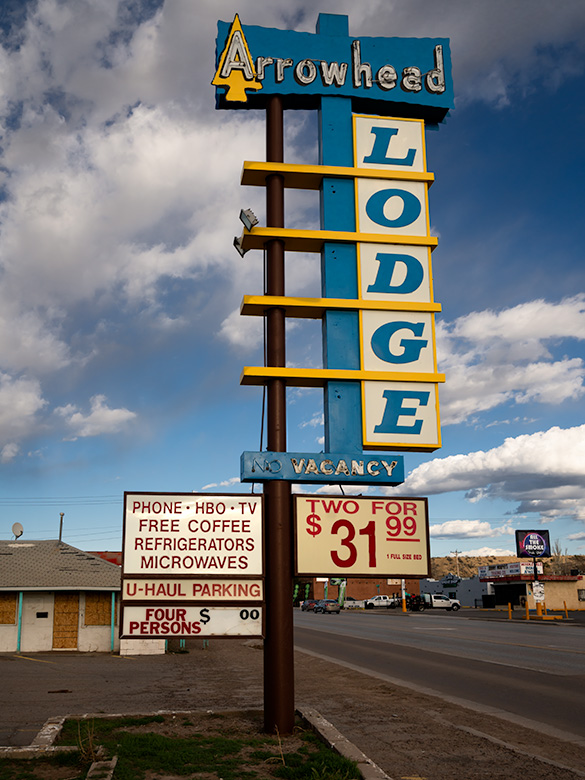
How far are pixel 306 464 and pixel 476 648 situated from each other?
818 inches

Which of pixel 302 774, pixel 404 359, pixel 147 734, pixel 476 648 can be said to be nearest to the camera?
pixel 302 774

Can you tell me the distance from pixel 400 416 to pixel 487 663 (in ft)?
47.6

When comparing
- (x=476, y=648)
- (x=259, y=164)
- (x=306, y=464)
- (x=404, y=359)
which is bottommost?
(x=476, y=648)

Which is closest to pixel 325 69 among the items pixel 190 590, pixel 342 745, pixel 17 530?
pixel 190 590

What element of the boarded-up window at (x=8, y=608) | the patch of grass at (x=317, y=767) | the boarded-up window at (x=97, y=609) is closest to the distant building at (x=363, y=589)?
the boarded-up window at (x=97, y=609)

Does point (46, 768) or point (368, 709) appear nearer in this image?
point (46, 768)

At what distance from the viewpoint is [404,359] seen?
11.8 metres

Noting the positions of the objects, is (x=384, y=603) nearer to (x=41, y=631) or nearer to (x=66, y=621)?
(x=66, y=621)

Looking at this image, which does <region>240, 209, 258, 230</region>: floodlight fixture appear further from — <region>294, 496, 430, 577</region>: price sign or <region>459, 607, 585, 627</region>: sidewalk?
<region>459, 607, 585, 627</region>: sidewalk

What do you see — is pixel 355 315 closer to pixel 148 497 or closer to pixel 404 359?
pixel 404 359

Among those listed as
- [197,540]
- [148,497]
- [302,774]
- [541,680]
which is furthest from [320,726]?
[541,680]

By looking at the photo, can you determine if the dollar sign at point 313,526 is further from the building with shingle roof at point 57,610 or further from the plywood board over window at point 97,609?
the plywood board over window at point 97,609

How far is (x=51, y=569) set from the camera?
97.8ft

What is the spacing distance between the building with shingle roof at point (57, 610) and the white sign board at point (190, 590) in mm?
18781
